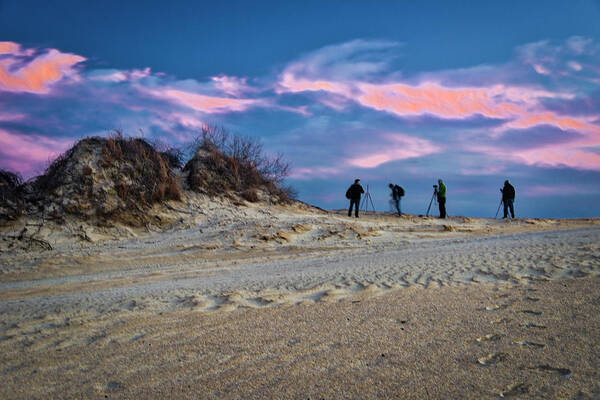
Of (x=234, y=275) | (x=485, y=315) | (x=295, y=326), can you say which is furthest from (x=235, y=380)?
(x=234, y=275)

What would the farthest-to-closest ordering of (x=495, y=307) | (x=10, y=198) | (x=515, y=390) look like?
(x=10, y=198) → (x=495, y=307) → (x=515, y=390)

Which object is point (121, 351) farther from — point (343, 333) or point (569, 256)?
point (569, 256)

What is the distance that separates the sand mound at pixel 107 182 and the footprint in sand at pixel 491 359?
13.7m

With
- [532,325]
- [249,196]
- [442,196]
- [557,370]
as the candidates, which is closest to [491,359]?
[557,370]

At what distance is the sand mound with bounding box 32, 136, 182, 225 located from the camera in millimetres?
14453

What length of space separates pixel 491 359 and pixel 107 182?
15.5m

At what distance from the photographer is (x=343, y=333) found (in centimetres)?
381

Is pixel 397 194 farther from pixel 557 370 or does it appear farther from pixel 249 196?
pixel 557 370

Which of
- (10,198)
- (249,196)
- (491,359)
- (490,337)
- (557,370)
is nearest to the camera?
(557,370)

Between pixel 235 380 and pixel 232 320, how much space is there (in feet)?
4.89

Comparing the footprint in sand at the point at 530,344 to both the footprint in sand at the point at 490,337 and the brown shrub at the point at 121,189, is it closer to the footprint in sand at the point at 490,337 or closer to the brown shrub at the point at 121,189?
the footprint in sand at the point at 490,337

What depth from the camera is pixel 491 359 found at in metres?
3.09

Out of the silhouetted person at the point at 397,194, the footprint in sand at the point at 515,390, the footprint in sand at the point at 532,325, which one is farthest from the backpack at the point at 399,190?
the footprint in sand at the point at 515,390

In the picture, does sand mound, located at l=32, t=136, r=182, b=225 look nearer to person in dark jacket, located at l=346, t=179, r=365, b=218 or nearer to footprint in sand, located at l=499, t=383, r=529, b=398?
person in dark jacket, located at l=346, t=179, r=365, b=218
